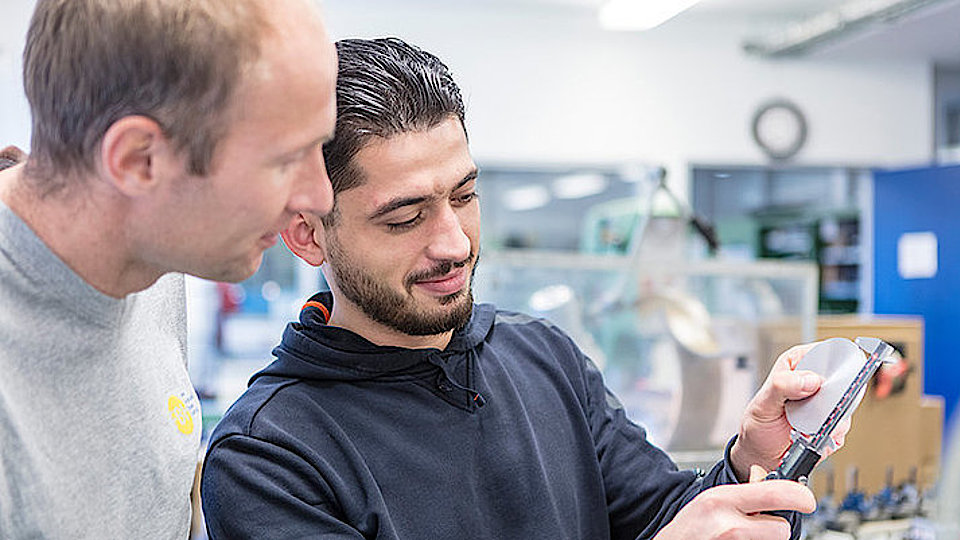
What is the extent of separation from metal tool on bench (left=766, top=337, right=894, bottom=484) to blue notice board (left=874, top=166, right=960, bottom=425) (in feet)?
13.9

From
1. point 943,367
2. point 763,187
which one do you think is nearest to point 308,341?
point 943,367

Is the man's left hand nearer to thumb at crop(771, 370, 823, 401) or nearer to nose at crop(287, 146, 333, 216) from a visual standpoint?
thumb at crop(771, 370, 823, 401)

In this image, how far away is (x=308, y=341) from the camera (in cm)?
117

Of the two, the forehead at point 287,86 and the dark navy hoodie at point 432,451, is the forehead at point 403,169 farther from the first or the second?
the forehead at point 287,86

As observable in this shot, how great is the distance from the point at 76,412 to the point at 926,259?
515cm

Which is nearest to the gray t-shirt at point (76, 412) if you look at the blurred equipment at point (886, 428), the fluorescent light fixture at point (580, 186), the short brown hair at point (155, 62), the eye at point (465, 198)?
the short brown hair at point (155, 62)

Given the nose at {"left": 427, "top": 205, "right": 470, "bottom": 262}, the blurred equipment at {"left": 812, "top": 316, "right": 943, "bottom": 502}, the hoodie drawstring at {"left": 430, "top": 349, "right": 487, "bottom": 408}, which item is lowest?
the blurred equipment at {"left": 812, "top": 316, "right": 943, "bottom": 502}

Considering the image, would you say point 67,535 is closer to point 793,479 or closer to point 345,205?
point 345,205

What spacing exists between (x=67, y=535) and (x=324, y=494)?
0.32 meters

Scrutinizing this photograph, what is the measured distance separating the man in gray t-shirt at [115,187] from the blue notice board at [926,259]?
4730mm

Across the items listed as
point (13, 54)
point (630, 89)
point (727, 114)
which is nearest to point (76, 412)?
point (13, 54)

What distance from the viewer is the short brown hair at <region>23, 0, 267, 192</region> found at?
74cm

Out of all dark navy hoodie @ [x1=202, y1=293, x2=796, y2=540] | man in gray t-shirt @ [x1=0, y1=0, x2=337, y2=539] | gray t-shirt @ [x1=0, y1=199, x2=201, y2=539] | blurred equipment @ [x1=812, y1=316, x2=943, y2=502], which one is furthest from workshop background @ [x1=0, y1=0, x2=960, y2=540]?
man in gray t-shirt @ [x1=0, y1=0, x2=337, y2=539]

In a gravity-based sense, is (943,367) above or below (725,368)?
below
